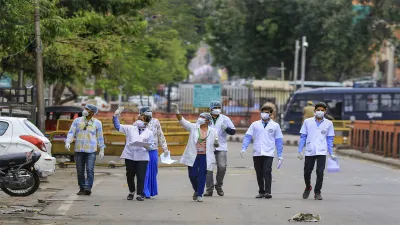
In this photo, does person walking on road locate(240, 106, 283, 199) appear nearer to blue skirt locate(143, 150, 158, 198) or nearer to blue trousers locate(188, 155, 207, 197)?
blue trousers locate(188, 155, 207, 197)

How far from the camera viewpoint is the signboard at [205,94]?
49844mm

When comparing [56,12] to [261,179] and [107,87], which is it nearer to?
[261,179]

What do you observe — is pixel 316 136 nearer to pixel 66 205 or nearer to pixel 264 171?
pixel 264 171

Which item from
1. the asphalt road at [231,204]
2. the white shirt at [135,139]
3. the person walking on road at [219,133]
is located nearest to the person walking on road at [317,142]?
the asphalt road at [231,204]

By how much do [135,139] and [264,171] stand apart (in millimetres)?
2524

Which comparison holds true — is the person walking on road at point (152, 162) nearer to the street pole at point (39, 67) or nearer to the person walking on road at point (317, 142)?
the person walking on road at point (317, 142)

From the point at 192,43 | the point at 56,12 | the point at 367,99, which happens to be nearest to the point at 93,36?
the point at 56,12

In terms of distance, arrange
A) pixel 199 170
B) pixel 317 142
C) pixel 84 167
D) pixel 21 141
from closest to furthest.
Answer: pixel 199 170, pixel 317 142, pixel 84 167, pixel 21 141

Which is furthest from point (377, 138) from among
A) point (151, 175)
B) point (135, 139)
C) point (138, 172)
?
point (135, 139)

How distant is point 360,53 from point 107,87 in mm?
24321

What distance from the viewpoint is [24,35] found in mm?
20906

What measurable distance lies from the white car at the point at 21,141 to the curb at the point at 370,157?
1276 centimetres

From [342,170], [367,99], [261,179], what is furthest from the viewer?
[367,99]

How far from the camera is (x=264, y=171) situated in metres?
16.8
